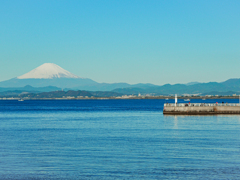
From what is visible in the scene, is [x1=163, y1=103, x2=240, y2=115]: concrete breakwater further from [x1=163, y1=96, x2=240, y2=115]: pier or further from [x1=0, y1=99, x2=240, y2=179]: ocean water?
[x1=0, y1=99, x2=240, y2=179]: ocean water

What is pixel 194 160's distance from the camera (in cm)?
2886

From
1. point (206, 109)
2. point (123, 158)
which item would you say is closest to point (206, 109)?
point (206, 109)

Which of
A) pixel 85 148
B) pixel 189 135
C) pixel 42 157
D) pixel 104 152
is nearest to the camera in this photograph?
pixel 42 157

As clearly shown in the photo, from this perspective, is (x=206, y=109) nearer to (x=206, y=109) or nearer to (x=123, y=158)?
(x=206, y=109)

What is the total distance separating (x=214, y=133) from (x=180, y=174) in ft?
83.2

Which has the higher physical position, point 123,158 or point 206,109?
point 206,109

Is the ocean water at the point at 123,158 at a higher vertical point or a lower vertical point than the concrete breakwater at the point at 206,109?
lower

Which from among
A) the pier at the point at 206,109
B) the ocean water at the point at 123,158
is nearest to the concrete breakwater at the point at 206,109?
the pier at the point at 206,109

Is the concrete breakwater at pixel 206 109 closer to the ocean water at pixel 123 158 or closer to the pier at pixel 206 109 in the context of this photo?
the pier at pixel 206 109

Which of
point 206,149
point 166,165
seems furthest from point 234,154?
point 166,165

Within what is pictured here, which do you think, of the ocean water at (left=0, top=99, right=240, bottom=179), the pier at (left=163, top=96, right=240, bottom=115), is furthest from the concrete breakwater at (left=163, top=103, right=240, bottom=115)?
the ocean water at (left=0, top=99, right=240, bottom=179)

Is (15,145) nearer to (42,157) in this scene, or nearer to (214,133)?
(42,157)

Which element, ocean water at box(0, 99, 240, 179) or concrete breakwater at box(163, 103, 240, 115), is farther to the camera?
concrete breakwater at box(163, 103, 240, 115)

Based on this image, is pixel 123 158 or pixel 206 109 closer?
pixel 123 158
